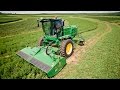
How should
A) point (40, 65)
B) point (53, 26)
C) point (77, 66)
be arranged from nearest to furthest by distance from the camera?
point (40, 65) < point (77, 66) < point (53, 26)

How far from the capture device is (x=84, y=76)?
4.88 m

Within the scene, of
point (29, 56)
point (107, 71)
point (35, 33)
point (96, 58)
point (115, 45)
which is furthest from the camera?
point (35, 33)

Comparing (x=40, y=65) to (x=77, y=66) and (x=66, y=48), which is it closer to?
(x=77, y=66)

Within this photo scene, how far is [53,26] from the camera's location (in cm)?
632

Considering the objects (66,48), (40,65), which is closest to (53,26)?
(66,48)

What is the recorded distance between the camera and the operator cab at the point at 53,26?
625 cm

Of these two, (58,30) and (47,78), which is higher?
(58,30)

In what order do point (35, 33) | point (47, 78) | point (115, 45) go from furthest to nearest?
point (35, 33), point (115, 45), point (47, 78)

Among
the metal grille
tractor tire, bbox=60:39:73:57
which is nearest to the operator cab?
tractor tire, bbox=60:39:73:57

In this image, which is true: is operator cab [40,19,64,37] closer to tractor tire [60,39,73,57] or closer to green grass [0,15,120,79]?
tractor tire [60,39,73,57]

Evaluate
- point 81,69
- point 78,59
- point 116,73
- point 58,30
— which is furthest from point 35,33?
point 116,73

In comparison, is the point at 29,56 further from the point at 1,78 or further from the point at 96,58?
the point at 96,58

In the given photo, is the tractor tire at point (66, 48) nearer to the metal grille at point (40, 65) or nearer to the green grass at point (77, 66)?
the green grass at point (77, 66)

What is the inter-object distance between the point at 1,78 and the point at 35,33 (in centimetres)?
521
